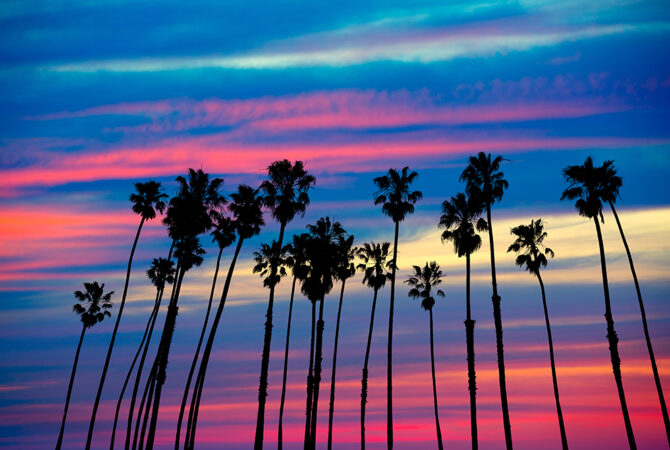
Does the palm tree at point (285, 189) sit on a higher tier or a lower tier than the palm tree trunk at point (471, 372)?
higher

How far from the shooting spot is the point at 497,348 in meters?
63.3

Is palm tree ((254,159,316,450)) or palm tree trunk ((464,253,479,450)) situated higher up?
palm tree ((254,159,316,450))

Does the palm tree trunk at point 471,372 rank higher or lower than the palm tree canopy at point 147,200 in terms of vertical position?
lower

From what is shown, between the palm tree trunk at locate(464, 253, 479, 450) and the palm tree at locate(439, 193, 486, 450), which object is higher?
the palm tree at locate(439, 193, 486, 450)

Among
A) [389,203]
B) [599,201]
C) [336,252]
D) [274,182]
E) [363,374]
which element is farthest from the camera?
[363,374]

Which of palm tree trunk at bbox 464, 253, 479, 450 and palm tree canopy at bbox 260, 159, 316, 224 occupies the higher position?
palm tree canopy at bbox 260, 159, 316, 224

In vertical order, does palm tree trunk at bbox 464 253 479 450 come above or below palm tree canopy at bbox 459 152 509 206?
below

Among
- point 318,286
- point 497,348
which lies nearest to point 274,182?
point 318,286

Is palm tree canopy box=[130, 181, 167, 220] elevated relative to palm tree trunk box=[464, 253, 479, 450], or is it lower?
elevated

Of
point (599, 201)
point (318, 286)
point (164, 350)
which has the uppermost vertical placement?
point (599, 201)

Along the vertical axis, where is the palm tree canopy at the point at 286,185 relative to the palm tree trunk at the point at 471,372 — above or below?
above

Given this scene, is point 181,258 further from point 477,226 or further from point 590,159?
point 590,159

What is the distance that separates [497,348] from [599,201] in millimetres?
14922

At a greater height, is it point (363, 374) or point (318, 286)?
point (318, 286)
